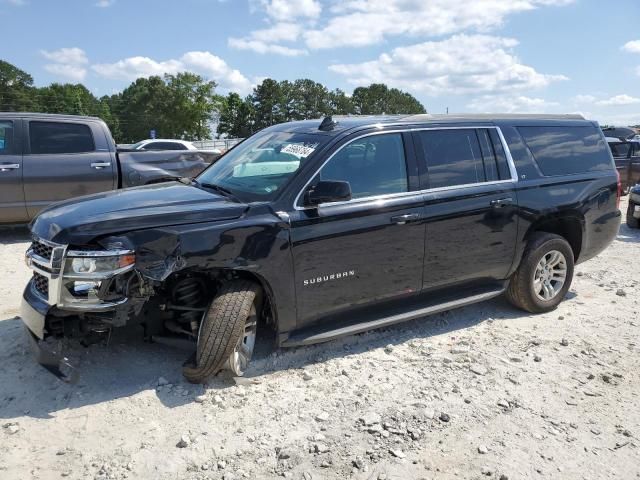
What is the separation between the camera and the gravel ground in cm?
293

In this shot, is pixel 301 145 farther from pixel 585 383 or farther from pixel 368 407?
pixel 585 383

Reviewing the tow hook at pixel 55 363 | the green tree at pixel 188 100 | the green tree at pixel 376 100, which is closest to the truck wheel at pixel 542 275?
the tow hook at pixel 55 363

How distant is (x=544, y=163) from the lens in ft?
16.9

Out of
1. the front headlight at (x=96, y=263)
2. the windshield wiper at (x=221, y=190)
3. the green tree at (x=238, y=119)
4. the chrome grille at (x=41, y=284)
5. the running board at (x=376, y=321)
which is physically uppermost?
the green tree at (x=238, y=119)

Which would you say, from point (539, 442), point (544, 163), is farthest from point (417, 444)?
point (544, 163)

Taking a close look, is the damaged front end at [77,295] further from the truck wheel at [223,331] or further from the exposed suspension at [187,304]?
the truck wheel at [223,331]

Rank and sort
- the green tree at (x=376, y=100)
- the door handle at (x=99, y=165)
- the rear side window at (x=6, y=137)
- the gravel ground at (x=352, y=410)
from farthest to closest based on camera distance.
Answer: the green tree at (x=376, y=100), the door handle at (x=99, y=165), the rear side window at (x=6, y=137), the gravel ground at (x=352, y=410)

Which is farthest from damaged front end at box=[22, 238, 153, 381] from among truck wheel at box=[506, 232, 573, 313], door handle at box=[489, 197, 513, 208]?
truck wheel at box=[506, 232, 573, 313]

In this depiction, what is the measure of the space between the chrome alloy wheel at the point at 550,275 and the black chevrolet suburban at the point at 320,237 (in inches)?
0.5

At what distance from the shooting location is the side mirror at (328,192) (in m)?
3.71

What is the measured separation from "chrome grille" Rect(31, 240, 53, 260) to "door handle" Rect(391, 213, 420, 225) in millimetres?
2455

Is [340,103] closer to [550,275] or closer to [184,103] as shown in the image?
[184,103]

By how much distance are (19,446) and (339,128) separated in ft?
9.98

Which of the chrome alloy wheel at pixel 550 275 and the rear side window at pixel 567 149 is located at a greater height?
the rear side window at pixel 567 149
